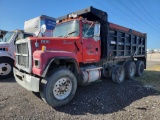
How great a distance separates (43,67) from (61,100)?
1.13 metres

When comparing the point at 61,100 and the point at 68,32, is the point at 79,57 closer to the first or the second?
the point at 68,32

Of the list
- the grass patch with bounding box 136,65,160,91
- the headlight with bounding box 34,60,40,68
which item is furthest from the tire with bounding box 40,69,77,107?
the grass patch with bounding box 136,65,160,91

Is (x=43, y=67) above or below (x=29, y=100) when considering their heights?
above

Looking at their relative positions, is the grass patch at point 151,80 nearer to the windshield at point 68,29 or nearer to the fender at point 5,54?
the windshield at point 68,29

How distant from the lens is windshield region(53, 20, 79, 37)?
5004 millimetres

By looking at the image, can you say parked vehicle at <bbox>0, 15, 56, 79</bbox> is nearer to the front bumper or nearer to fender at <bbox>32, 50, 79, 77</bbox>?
the front bumper

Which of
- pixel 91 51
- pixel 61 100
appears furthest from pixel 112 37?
pixel 61 100

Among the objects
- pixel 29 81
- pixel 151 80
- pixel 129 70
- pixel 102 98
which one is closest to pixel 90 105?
pixel 102 98

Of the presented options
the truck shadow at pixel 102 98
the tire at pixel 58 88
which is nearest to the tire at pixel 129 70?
the truck shadow at pixel 102 98

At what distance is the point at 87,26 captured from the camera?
17.3 ft

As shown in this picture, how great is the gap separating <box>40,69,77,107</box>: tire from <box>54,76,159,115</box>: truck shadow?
239 millimetres

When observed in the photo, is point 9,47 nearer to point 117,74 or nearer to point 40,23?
point 40,23

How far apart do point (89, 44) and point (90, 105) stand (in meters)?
2.24

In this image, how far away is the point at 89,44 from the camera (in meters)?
5.38
